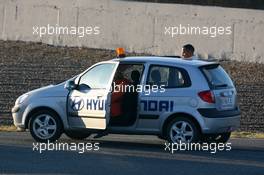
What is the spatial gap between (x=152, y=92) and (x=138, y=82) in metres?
0.36

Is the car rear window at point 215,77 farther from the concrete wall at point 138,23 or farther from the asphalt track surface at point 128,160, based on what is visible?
the concrete wall at point 138,23

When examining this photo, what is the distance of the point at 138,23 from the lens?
96.9ft

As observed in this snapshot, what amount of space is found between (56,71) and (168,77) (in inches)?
478

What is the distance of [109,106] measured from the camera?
51.9 feet

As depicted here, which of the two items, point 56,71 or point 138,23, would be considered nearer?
point 56,71

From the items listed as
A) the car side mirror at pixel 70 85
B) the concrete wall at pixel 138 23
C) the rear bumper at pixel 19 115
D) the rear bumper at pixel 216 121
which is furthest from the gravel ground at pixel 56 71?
the car side mirror at pixel 70 85

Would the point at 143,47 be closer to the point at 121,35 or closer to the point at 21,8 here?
the point at 121,35

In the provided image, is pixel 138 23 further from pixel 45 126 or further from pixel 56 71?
pixel 45 126

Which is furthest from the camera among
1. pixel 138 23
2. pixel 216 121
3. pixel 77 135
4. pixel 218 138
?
pixel 138 23

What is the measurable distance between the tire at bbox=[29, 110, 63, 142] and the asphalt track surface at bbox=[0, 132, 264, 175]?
1.14 ft

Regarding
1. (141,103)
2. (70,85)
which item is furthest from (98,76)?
(141,103)

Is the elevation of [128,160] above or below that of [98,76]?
below

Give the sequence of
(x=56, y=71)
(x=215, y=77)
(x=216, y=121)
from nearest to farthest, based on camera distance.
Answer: (x=216, y=121) → (x=215, y=77) → (x=56, y=71)

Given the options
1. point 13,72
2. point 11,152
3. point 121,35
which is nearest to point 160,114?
point 11,152
